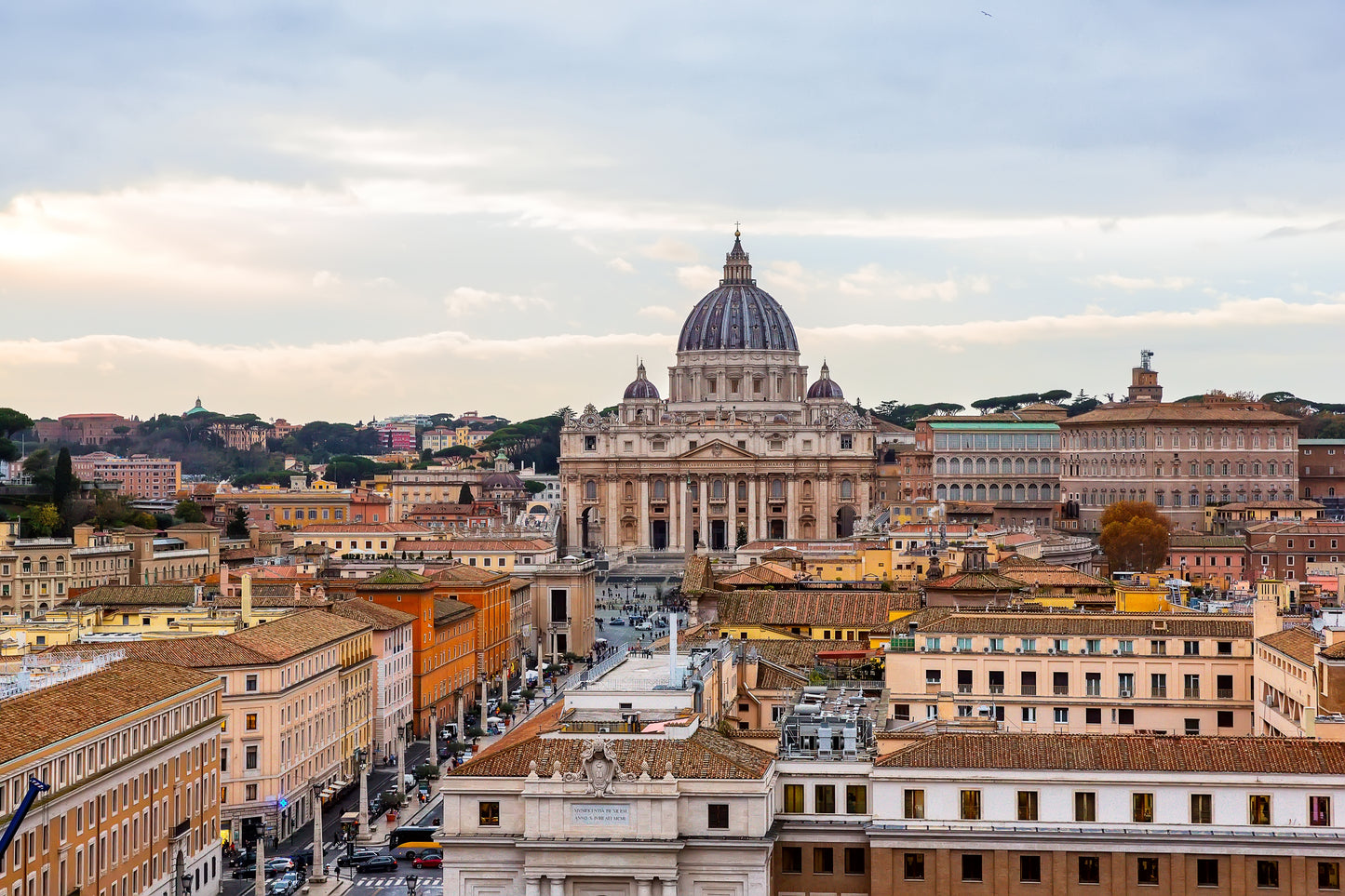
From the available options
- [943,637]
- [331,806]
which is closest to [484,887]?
[943,637]

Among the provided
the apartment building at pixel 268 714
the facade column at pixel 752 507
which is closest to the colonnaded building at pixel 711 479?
the facade column at pixel 752 507

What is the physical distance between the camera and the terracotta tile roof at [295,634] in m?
55.9

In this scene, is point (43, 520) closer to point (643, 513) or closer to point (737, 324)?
point (643, 513)

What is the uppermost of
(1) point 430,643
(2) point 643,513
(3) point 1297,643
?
(2) point 643,513

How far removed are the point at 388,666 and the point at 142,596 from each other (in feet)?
29.5

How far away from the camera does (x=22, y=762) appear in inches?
1470

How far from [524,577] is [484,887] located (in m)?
68.3

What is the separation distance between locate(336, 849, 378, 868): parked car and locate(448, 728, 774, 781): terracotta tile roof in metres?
18.8

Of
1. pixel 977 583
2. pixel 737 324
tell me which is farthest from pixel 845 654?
pixel 737 324

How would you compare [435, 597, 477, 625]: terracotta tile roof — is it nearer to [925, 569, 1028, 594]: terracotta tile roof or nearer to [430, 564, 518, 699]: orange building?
[430, 564, 518, 699]: orange building

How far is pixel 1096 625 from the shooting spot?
47.1 m

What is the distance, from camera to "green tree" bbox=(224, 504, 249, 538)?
12569 centimetres

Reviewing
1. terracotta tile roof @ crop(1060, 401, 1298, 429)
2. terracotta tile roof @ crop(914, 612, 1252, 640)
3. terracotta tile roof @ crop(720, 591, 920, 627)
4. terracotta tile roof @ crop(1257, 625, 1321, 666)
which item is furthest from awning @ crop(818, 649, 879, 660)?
terracotta tile roof @ crop(1060, 401, 1298, 429)

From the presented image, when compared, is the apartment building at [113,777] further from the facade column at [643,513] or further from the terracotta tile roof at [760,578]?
the facade column at [643,513]
